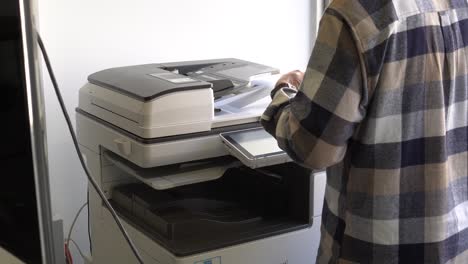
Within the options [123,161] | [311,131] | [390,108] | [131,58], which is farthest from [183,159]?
[131,58]

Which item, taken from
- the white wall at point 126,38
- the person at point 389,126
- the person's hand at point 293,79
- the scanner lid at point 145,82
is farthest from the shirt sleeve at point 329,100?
the white wall at point 126,38

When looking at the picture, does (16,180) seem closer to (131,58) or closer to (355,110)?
(355,110)

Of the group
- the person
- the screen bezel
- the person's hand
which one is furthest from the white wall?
the screen bezel

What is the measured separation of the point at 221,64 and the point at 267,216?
49 centimetres

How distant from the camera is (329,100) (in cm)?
102

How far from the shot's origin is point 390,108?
1.04 m

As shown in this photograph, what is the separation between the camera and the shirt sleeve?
1002 mm

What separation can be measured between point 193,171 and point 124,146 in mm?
179

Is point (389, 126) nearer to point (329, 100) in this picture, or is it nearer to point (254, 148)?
point (329, 100)

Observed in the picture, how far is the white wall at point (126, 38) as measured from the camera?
194 centimetres

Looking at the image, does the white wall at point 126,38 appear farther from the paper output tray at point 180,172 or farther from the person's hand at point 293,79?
the person's hand at point 293,79

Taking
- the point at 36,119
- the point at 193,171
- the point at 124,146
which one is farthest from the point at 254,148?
the point at 36,119

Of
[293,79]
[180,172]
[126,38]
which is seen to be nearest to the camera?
[293,79]

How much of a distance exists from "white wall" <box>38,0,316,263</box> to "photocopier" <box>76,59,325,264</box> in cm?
35
